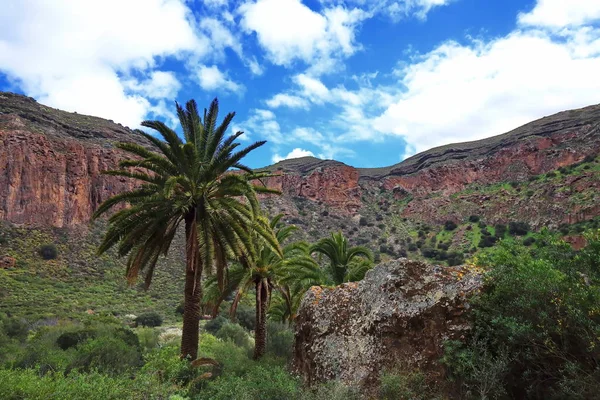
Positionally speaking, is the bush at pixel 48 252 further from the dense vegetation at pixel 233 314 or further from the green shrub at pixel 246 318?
the green shrub at pixel 246 318

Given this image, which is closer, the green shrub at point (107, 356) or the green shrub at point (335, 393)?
the green shrub at point (335, 393)

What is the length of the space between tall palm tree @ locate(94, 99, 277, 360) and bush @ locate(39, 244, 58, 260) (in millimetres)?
36954

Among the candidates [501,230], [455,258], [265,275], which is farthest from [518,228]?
[265,275]

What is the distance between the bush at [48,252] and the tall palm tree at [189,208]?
3695 cm

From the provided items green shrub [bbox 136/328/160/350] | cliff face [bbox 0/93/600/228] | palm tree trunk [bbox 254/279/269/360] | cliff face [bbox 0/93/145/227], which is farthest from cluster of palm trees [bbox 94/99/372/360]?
cliff face [bbox 0/93/145/227]

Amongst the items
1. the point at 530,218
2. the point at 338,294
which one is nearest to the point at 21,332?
the point at 338,294

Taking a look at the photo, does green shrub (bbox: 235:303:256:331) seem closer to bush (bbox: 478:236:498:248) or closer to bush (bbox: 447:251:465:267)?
bush (bbox: 447:251:465:267)

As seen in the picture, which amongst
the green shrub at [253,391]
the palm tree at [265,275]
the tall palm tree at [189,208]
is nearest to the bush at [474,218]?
the palm tree at [265,275]

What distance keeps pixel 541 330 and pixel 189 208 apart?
10863 millimetres

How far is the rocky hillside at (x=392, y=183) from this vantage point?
181ft

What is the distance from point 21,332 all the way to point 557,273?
99.9ft

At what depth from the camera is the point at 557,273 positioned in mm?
8469

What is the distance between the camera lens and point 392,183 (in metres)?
102

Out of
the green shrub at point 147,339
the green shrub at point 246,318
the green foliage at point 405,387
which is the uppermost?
the green foliage at point 405,387
